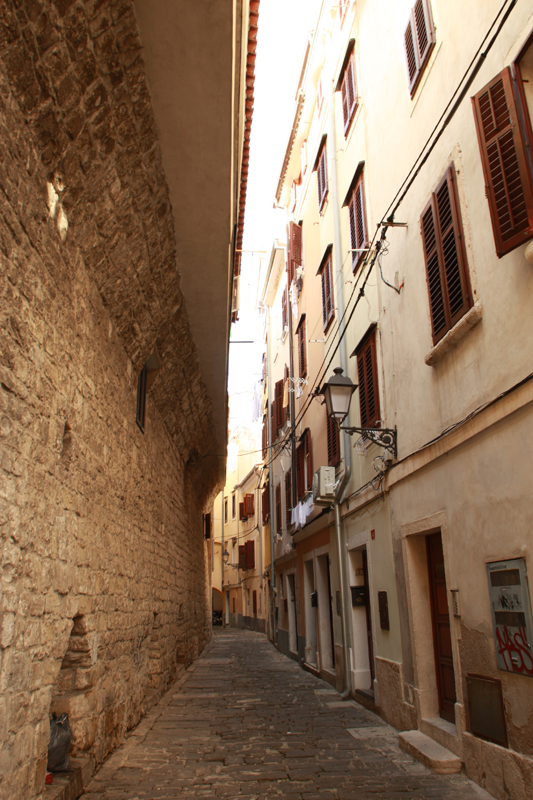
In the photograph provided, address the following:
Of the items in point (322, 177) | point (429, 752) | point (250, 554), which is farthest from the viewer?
point (250, 554)

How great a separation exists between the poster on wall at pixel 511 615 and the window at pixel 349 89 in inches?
321

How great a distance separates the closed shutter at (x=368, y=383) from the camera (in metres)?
8.22

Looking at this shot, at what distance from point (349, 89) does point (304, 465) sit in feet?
26.2

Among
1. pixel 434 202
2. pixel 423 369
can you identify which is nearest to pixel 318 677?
pixel 423 369

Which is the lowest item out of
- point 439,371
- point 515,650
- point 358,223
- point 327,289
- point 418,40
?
point 515,650

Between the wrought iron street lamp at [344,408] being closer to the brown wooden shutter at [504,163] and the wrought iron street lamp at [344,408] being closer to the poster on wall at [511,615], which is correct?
the poster on wall at [511,615]

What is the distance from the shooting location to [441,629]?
631 cm

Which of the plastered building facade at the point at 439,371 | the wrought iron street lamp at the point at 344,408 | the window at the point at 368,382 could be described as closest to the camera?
the plastered building facade at the point at 439,371

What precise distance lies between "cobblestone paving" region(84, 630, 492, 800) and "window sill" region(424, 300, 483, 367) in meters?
3.60

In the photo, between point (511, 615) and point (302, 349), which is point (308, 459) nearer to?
point (302, 349)

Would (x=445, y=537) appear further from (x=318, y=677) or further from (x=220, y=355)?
(x=318, y=677)

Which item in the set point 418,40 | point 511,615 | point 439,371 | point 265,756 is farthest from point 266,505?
point 511,615

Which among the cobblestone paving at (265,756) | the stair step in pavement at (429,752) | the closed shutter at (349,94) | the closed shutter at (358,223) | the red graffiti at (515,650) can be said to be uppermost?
the closed shutter at (349,94)

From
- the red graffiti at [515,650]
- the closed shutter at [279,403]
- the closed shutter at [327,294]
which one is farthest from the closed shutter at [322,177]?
the red graffiti at [515,650]
